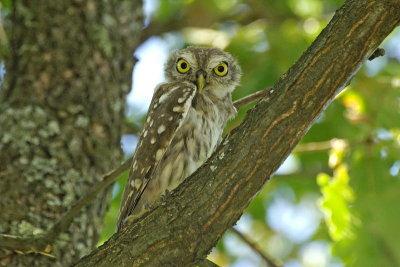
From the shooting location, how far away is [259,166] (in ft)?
9.65

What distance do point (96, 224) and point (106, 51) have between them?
1.39m

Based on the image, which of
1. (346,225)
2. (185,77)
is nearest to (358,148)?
(346,225)

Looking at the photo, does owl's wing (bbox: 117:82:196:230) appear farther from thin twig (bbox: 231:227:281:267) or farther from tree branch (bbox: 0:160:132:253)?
thin twig (bbox: 231:227:281:267)

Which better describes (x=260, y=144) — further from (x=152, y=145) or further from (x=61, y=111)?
(x=61, y=111)

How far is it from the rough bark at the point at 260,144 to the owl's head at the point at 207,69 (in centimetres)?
204

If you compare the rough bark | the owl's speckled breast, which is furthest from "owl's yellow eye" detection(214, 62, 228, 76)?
the rough bark

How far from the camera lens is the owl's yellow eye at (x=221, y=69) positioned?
525 cm

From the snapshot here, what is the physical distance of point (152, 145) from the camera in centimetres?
424

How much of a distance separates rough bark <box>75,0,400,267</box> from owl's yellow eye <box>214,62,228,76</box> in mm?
2252

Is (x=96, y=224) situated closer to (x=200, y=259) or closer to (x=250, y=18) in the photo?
(x=200, y=259)

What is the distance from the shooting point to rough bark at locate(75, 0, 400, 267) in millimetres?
2918

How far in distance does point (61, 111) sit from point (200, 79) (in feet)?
3.74

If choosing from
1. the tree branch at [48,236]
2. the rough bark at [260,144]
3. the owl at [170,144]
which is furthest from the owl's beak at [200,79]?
the rough bark at [260,144]

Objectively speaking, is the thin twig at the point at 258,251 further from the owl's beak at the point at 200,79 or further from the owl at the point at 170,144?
the owl's beak at the point at 200,79
